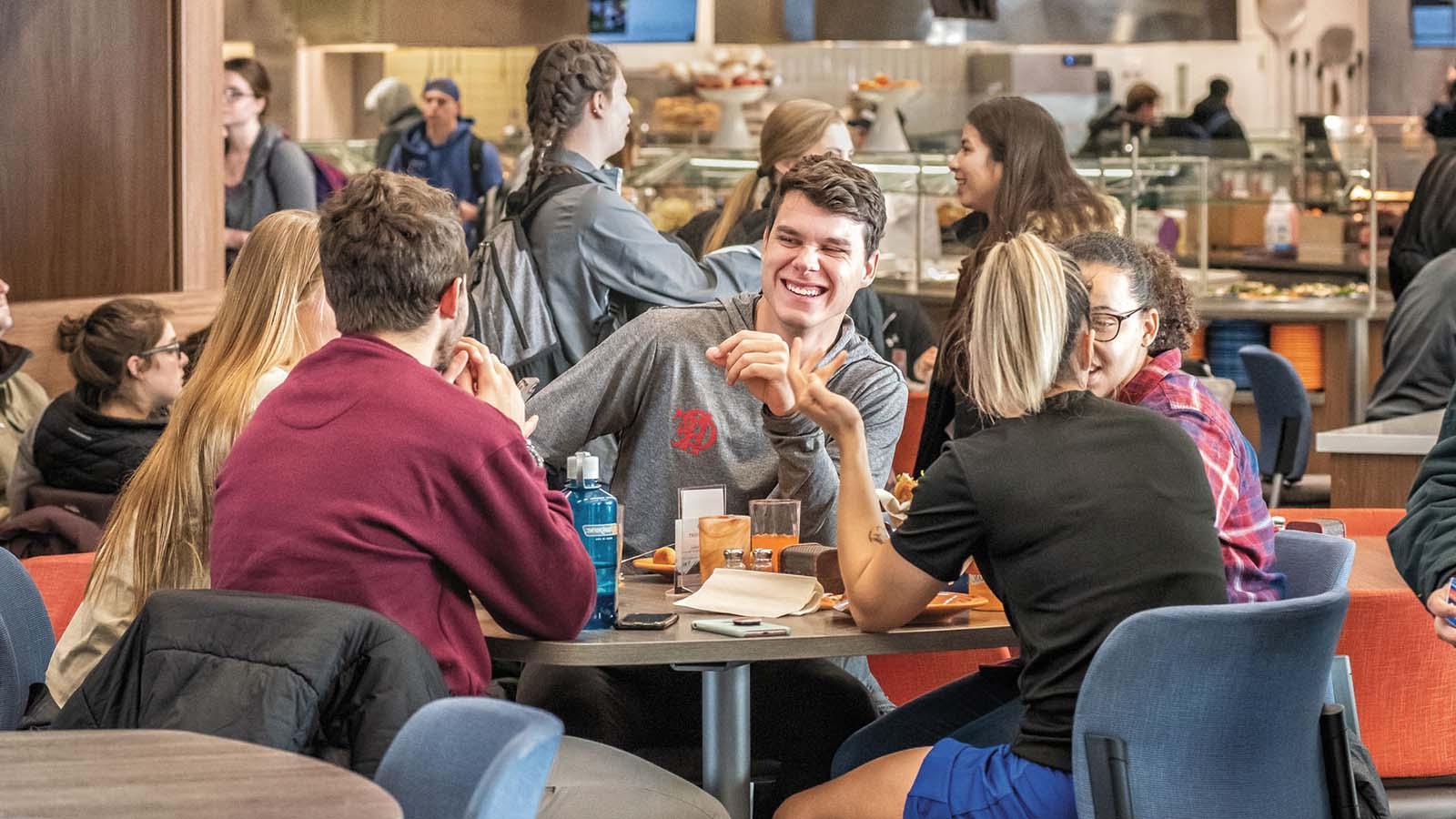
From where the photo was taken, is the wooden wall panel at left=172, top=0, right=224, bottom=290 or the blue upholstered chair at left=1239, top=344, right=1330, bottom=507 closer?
the wooden wall panel at left=172, top=0, right=224, bottom=290

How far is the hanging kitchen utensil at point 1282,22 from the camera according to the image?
13180 millimetres

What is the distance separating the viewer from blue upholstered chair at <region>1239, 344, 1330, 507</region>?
6914 mm

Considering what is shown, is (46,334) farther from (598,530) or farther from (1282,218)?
(1282,218)

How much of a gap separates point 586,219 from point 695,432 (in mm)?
1020

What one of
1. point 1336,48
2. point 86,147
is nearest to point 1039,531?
point 86,147

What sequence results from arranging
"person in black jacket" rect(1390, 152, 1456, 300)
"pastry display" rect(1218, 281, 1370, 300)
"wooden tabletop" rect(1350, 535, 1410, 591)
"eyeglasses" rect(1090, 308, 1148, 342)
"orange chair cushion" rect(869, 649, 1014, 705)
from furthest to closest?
"pastry display" rect(1218, 281, 1370, 300) < "person in black jacket" rect(1390, 152, 1456, 300) < "orange chair cushion" rect(869, 649, 1014, 705) < "wooden tabletop" rect(1350, 535, 1410, 591) < "eyeglasses" rect(1090, 308, 1148, 342)

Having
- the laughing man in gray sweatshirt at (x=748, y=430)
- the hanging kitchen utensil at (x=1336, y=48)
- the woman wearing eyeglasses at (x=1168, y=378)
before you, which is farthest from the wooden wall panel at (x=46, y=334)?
the hanging kitchen utensil at (x=1336, y=48)

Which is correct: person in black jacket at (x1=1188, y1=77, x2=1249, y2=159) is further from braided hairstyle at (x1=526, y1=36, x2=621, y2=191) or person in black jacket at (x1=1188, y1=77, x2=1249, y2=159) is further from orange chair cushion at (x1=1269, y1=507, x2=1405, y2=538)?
braided hairstyle at (x1=526, y1=36, x2=621, y2=191)

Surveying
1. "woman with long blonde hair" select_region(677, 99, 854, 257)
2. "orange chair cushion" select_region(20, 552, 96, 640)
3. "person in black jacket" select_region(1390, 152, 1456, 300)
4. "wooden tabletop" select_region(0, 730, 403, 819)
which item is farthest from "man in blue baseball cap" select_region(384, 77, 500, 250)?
"wooden tabletop" select_region(0, 730, 403, 819)

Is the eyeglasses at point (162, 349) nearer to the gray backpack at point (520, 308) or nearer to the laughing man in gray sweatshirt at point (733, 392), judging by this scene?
the gray backpack at point (520, 308)

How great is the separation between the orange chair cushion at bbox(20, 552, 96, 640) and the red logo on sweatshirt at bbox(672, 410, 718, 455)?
1.13m

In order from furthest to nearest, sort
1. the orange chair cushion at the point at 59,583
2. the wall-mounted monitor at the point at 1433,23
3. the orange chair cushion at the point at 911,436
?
the wall-mounted monitor at the point at 1433,23 → the orange chair cushion at the point at 911,436 → the orange chair cushion at the point at 59,583

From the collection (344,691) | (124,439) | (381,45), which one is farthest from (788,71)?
(344,691)

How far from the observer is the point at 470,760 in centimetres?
173
